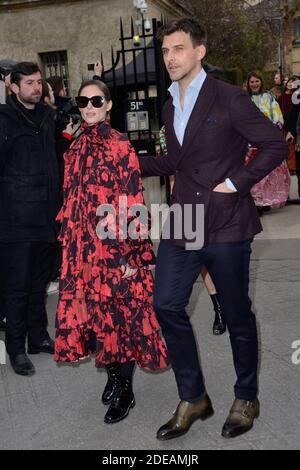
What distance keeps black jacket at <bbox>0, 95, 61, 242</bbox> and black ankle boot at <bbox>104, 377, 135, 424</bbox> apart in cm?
129

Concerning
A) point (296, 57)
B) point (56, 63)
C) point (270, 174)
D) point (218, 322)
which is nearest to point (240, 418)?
point (218, 322)

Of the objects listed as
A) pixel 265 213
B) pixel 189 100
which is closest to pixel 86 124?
pixel 189 100

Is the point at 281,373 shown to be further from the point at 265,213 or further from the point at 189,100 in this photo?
the point at 265,213

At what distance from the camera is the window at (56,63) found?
22469 millimetres

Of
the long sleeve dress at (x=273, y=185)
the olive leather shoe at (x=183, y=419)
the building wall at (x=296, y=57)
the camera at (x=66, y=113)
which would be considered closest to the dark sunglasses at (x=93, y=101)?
the camera at (x=66, y=113)

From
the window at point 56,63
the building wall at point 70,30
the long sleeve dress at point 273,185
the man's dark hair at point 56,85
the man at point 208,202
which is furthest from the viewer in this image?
the window at point 56,63

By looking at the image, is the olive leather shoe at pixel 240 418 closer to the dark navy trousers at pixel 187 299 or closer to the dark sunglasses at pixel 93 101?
the dark navy trousers at pixel 187 299

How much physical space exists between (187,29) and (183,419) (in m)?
1.96

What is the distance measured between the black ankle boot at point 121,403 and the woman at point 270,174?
20.4ft

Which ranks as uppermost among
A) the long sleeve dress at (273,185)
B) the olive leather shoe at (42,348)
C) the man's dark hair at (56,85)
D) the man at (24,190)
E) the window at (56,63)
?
the window at (56,63)

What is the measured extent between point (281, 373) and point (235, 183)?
5.18ft

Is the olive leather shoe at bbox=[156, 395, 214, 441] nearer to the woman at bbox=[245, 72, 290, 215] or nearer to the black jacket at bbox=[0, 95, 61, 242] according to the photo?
the black jacket at bbox=[0, 95, 61, 242]

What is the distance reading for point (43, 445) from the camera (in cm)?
353

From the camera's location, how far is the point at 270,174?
982cm
